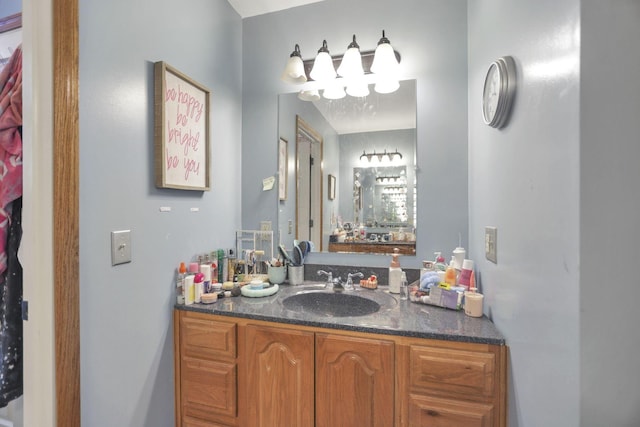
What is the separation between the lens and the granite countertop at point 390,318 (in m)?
0.98

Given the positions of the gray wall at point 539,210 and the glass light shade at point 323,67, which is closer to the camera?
the gray wall at point 539,210

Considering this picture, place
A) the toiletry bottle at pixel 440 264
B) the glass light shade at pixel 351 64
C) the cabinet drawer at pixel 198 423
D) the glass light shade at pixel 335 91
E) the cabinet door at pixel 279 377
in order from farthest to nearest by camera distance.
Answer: the glass light shade at pixel 335 91, the glass light shade at pixel 351 64, the toiletry bottle at pixel 440 264, the cabinet drawer at pixel 198 423, the cabinet door at pixel 279 377

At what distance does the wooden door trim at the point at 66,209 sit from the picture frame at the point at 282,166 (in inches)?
39.0

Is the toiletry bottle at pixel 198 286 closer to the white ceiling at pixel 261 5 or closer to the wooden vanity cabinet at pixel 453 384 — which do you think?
the wooden vanity cabinet at pixel 453 384

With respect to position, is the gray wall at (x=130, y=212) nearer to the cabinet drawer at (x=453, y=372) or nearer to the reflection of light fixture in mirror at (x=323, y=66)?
the reflection of light fixture in mirror at (x=323, y=66)

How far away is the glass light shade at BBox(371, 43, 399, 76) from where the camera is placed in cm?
143

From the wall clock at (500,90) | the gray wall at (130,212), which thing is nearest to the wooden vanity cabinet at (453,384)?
the wall clock at (500,90)

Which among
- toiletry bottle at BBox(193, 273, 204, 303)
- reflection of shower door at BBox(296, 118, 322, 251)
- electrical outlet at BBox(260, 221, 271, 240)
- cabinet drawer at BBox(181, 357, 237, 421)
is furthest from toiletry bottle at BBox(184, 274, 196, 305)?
reflection of shower door at BBox(296, 118, 322, 251)

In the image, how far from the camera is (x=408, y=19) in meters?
1.50

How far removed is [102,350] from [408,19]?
6.47ft

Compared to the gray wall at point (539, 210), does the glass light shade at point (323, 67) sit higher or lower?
higher

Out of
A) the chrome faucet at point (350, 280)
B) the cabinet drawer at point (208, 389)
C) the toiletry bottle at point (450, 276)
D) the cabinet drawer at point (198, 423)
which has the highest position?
the toiletry bottle at point (450, 276)

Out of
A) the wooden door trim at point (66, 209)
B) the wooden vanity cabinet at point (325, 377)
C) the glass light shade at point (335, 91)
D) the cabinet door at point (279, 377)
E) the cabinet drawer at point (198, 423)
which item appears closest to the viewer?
the wooden door trim at point (66, 209)

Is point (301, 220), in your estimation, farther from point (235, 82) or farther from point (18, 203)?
point (18, 203)
